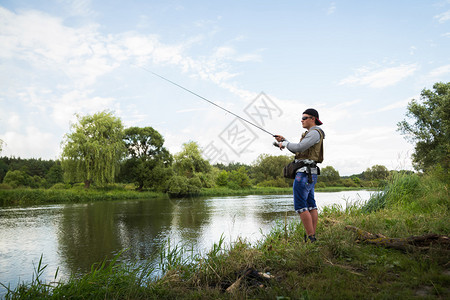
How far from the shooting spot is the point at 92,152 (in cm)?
2073

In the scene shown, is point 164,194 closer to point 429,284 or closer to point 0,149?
point 0,149

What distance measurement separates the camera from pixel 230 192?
31.3m

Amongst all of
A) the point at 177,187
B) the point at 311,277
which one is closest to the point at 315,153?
the point at 311,277

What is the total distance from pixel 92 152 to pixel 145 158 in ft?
25.7

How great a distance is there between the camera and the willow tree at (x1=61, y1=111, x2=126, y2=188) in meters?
20.4

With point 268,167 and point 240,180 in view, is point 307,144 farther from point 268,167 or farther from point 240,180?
point 268,167

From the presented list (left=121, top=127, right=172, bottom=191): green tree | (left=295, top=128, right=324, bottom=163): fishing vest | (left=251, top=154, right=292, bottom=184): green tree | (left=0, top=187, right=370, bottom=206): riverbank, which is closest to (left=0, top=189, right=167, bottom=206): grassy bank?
(left=0, top=187, right=370, bottom=206): riverbank

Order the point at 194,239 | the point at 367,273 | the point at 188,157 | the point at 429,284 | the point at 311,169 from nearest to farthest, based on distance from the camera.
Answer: the point at 429,284, the point at 367,273, the point at 311,169, the point at 194,239, the point at 188,157

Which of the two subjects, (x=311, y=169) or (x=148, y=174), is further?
(x=148, y=174)

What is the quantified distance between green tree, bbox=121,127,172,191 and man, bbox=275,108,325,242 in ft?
78.2

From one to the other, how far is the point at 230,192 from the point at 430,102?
2026cm

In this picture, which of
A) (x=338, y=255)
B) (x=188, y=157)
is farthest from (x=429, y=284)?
(x=188, y=157)

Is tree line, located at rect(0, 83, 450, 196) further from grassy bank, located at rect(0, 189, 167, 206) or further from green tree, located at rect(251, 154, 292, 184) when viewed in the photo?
green tree, located at rect(251, 154, 292, 184)

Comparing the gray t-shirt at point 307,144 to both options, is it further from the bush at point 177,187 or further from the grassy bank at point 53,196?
the bush at point 177,187
